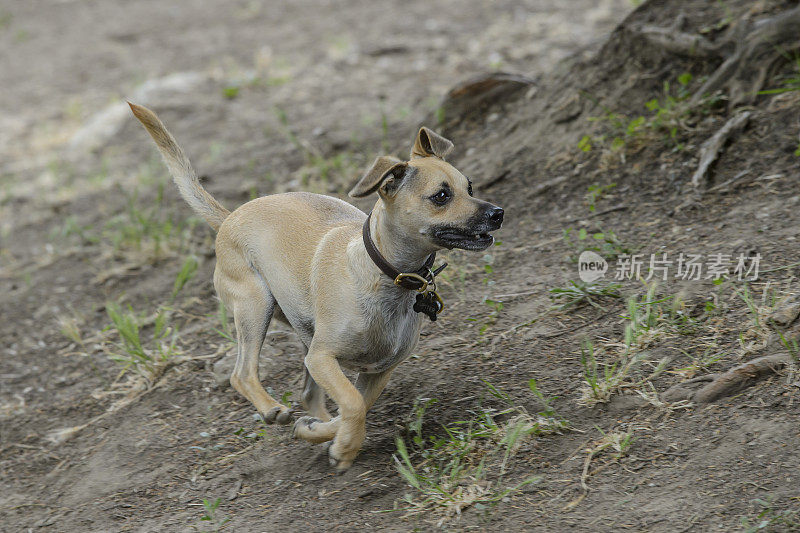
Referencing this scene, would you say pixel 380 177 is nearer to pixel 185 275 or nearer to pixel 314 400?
pixel 314 400

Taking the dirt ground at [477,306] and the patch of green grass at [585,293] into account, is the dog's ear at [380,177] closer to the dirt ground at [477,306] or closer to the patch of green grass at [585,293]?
the dirt ground at [477,306]

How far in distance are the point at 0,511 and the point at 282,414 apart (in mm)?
1606

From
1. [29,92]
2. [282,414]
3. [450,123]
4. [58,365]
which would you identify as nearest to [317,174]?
[450,123]

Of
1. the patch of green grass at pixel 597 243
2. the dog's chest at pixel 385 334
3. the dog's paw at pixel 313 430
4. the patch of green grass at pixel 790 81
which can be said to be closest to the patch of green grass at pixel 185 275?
the dog's paw at pixel 313 430

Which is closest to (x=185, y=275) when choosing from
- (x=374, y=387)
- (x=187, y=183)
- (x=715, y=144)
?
(x=187, y=183)

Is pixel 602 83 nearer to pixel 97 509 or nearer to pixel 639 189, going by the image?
pixel 639 189

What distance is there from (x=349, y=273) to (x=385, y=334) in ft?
1.05

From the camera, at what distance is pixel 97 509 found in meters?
4.11

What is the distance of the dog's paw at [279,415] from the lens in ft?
13.4

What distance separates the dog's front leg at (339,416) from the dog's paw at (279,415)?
0.60 feet

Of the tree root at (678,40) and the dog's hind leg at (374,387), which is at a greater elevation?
the tree root at (678,40)

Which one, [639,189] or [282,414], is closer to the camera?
[282,414]

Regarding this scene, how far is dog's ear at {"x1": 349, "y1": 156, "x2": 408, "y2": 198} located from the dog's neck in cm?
14

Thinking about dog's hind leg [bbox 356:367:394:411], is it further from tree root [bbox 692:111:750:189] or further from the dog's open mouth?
tree root [bbox 692:111:750:189]
